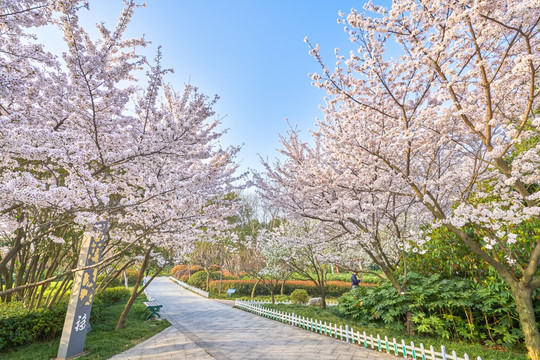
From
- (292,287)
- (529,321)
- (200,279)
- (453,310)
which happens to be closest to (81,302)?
(529,321)

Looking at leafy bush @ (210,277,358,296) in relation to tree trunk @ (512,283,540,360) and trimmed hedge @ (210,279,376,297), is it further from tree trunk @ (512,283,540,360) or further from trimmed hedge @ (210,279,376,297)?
tree trunk @ (512,283,540,360)

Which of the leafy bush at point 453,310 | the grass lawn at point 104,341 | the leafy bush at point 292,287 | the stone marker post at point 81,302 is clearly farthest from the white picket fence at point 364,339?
the leafy bush at point 292,287

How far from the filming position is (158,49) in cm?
445

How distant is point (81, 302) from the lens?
21.4 ft

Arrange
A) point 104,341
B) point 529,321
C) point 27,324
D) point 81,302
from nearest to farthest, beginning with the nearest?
point 529,321 < point 81,302 < point 27,324 < point 104,341

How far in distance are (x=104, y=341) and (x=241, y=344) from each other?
12.6 feet

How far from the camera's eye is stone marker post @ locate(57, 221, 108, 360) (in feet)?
20.2

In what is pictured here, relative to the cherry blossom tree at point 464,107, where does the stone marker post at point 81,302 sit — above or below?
below

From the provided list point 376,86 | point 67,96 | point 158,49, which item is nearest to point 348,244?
point 376,86

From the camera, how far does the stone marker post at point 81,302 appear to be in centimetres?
616

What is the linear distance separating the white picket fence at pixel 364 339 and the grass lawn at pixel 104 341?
443cm

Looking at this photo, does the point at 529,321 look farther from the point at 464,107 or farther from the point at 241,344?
the point at 241,344

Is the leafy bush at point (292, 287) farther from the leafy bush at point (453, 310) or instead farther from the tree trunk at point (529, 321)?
the tree trunk at point (529, 321)

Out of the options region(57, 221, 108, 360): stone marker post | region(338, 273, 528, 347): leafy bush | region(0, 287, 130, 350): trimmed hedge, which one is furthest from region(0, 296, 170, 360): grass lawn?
region(338, 273, 528, 347): leafy bush
